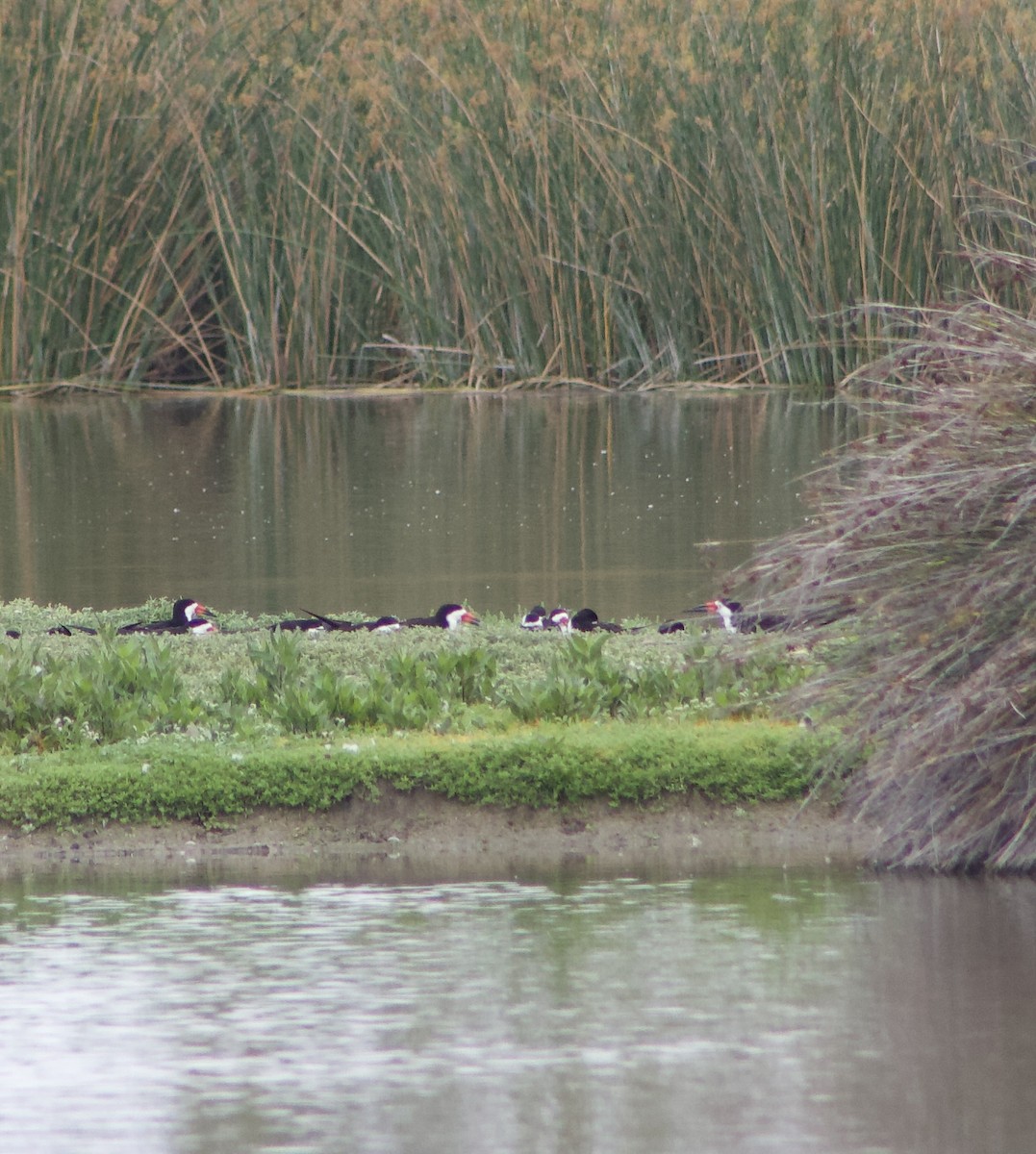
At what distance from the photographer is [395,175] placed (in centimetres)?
1667

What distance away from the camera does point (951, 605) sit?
5.34m

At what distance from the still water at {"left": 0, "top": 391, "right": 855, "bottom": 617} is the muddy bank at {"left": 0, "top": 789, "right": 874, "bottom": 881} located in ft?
14.5

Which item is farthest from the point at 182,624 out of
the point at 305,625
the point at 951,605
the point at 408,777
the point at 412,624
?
the point at 951,605

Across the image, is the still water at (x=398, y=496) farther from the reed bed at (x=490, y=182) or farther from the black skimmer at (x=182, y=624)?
the black skimmer at (x=182, y=624)

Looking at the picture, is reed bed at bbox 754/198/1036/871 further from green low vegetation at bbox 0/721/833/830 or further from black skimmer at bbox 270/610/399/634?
black skimmer at bbox 270/610/399/634

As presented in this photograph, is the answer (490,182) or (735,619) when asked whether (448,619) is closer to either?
(735,619)

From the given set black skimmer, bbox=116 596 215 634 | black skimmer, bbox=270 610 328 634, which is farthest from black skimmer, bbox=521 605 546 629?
black skimmer, bbox=116 596 215 634

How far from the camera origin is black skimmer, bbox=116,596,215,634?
28.9ft

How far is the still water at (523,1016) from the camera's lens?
378 cm

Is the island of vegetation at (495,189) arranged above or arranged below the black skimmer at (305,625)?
above

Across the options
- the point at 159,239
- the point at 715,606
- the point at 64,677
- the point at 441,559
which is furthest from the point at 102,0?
the point at 64,677

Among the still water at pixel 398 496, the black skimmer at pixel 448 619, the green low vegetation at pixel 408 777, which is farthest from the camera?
the still water at pixel 398 496

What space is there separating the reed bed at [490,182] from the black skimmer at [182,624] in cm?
643

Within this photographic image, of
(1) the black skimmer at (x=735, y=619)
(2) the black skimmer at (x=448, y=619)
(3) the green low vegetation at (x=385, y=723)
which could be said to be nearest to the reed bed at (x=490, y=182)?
(1) the black skimmer at (x=735, y=619)
